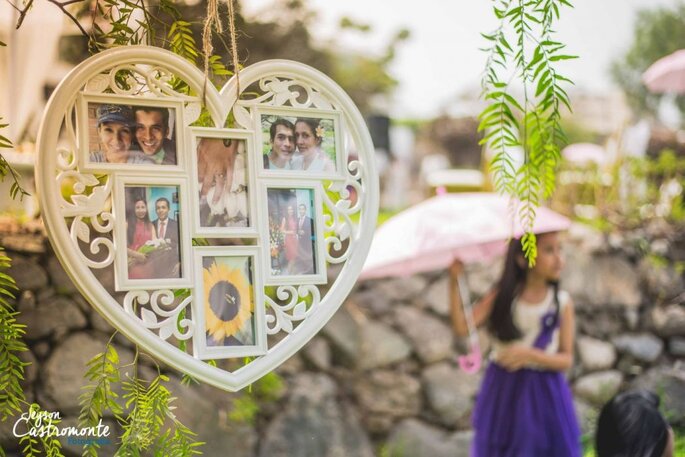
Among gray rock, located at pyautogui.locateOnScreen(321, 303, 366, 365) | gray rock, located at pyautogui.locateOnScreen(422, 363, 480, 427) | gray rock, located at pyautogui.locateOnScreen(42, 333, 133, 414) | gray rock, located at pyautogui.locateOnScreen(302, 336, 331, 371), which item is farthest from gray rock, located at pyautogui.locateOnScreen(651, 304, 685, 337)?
gray rock, located at pyautogui.locateOnScreen(42, 333, 133, 414)

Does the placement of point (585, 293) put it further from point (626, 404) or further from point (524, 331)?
point (626, 404)

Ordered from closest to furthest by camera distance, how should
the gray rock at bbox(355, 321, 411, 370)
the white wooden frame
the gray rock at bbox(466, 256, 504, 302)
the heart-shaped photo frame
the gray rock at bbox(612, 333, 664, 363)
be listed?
the heart-shaped photo frame < the white wooden frame < the gray rock at bbox(355, 321, 411, 370) < the gray rock at bbox(466, 256, 504, 302) < the gray rock at bbox(612, 333, 664, 363)

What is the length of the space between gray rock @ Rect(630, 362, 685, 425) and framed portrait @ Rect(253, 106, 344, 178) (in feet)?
15.8

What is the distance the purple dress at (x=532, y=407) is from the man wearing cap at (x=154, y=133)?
2.62 meters

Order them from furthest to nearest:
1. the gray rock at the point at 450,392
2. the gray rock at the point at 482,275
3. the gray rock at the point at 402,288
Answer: the gray rock at the point at 482,275, the gray rock at the point at 402,288, the gray rock at the point at 450,392

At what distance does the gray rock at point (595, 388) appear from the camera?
577 cm

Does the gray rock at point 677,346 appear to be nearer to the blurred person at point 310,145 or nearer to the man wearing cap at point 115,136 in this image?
the blurred person at point 310,145

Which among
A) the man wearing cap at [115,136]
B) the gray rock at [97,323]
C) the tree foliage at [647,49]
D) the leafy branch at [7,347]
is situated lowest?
the gray rock at [97,323]

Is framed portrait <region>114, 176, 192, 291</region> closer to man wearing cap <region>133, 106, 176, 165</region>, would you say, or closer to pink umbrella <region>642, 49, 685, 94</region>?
man wearing cap <region>133, 106, 176, 165</region>

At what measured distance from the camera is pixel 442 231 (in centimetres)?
347

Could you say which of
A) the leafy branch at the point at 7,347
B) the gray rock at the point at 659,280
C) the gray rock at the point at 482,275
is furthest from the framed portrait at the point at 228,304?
the gray rock at the point at 659,280

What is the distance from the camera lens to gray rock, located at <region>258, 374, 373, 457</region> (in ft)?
15.1

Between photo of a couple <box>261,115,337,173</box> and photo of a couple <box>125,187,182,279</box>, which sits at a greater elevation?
photo of a couple <box>261,115,337,173</box>

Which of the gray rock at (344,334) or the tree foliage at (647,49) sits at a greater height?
the tree foliage at (647,49)
